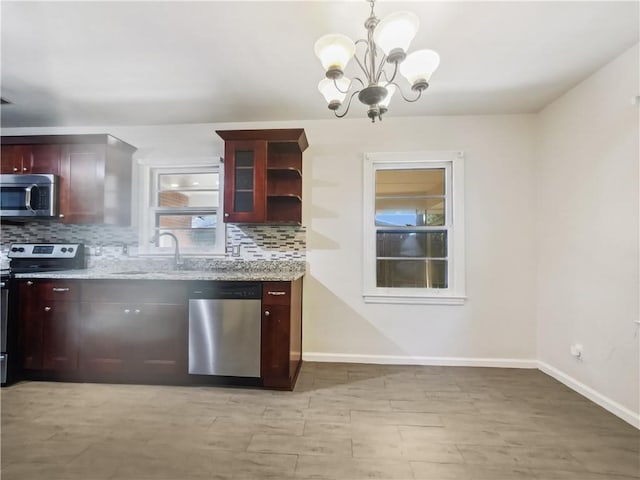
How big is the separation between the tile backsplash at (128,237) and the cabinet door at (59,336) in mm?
763

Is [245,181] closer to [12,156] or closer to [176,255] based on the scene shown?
[176,255]

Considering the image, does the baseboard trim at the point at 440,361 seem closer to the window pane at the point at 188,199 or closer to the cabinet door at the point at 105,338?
the cabinet door at the point at 105,338

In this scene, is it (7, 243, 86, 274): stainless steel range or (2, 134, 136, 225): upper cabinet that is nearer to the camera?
(2, 134, 136, 225): upper cabinet

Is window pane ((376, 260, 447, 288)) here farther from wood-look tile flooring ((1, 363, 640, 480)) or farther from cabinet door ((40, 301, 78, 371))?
cabinet door ((40, 301, 78, 371))

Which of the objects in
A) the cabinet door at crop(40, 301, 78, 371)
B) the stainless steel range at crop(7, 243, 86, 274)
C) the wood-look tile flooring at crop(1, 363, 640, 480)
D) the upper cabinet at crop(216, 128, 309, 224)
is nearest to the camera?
the wood-look tile flooring at crop(1, 363, 640, 480)

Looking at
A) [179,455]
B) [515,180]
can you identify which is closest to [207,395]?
[179,455]

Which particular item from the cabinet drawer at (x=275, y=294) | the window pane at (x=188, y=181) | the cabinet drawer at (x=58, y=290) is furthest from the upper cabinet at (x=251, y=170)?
the cabinet drawer at (x=58, y=290)

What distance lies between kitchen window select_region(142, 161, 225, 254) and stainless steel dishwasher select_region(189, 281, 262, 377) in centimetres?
80

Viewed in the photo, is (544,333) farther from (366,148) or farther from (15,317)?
(15,317)

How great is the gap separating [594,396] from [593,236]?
1219 millimetres

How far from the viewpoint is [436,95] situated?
2.59 m

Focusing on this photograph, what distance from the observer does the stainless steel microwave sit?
2.82 metres

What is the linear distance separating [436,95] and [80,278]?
3433 mm

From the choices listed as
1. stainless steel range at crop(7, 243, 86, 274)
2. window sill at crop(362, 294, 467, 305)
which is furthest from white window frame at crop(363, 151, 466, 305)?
stainless steel range at crop(7, 243, 86, 274)
